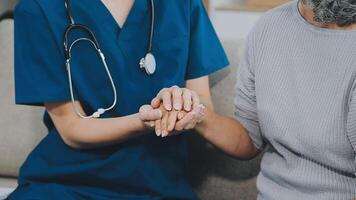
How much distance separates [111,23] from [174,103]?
0.90 feet

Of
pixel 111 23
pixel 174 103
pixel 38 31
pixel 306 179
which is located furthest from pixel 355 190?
pixel 38 31

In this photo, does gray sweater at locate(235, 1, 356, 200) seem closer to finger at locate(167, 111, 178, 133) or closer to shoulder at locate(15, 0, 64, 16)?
finger at locate(167, 111, 178, 133)

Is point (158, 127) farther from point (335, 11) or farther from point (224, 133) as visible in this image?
point (335, 11)

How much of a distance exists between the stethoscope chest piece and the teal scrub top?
0.02 meters

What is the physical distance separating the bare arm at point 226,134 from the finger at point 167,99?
0.16 m

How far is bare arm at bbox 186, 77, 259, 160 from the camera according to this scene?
107cm

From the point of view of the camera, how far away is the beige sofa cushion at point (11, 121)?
1446 millimetres

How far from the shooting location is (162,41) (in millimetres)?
1104

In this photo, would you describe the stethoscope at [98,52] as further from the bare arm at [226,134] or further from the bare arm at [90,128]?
the bare arm at [226,134]

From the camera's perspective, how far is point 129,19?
1085mm

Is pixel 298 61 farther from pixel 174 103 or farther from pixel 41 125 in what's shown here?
pixel 41 125

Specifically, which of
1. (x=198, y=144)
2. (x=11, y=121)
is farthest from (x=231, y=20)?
(x=11, y=121)

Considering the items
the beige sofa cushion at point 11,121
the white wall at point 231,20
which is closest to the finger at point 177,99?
the beige sofa cushion at point 11,121

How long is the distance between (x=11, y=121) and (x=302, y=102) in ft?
2.87
